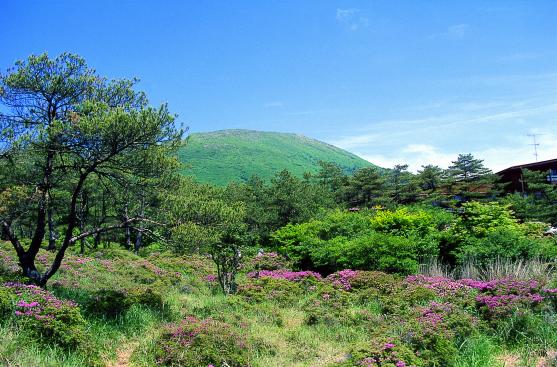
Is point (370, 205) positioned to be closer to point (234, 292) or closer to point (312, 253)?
point (312, 253)

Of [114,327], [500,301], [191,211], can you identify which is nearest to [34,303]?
[114,327]

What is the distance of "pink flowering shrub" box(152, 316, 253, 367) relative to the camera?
6.40 m

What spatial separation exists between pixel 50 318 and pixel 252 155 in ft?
344

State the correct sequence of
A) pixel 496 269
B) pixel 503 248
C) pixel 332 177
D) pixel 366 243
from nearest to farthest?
pixel 496 269 < pixel 503 248 < pixel 366 243 < pixel 332 177

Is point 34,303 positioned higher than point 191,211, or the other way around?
point 191,211

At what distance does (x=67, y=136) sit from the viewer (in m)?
8.44

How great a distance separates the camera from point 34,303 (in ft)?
21.5

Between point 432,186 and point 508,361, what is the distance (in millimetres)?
37957

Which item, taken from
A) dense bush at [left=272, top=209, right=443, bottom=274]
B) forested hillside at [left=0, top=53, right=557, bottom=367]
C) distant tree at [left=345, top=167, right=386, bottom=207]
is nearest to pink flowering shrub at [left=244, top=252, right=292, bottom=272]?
dense bush at [left=272, top=209, right=443, bottom=274]

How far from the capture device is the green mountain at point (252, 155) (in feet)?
312

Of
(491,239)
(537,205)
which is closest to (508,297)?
(491,239)

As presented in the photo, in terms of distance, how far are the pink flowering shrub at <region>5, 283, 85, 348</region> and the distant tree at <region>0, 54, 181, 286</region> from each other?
2.59 meters

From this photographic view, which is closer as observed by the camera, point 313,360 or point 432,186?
point 313,360

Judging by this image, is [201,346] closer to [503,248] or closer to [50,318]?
[50,318]
